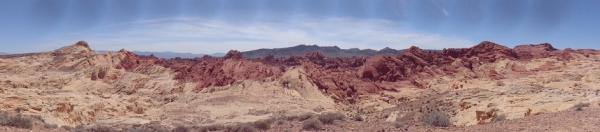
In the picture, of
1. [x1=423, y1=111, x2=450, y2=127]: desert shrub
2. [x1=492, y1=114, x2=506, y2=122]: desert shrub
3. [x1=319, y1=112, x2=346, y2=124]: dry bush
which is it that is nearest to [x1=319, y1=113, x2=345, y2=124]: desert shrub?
[x1=319, y1=112, x2=346, y2=124]: dry bush

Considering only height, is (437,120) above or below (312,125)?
above

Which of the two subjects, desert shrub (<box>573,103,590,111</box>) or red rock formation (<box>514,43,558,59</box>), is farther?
red rock formation (<box>514,43,558,59</box>)

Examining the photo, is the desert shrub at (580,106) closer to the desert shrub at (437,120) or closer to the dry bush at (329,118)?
the desert shrub at (437,120)

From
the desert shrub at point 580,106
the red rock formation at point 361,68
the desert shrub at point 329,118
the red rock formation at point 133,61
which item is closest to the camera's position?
the desert shrub at point 580,106

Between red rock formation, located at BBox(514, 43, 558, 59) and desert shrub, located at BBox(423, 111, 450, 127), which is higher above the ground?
red rock formation, located at BBox(514, 43, 558, 59)

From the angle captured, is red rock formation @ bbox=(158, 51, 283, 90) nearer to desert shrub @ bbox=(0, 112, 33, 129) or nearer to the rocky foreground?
the rocky foreground

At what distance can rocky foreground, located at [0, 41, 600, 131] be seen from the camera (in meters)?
18.6

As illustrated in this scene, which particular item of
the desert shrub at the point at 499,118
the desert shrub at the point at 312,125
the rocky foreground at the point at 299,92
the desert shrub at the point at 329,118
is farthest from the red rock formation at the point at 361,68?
the desert shrub at the point at 499,118

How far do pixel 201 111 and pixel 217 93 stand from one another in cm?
501

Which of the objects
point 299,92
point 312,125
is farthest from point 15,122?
point 299,92

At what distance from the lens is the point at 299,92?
33719 millimetres

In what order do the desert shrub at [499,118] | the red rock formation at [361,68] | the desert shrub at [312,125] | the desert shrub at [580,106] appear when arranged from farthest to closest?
the red rock formation at [361,68], the desert shrub at [312,125], the desert shrub at [499,118], the desert shrub at [580,106]

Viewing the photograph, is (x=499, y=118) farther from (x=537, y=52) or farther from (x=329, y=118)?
(x=537, y=52)

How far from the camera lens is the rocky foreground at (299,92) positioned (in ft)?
61.0
